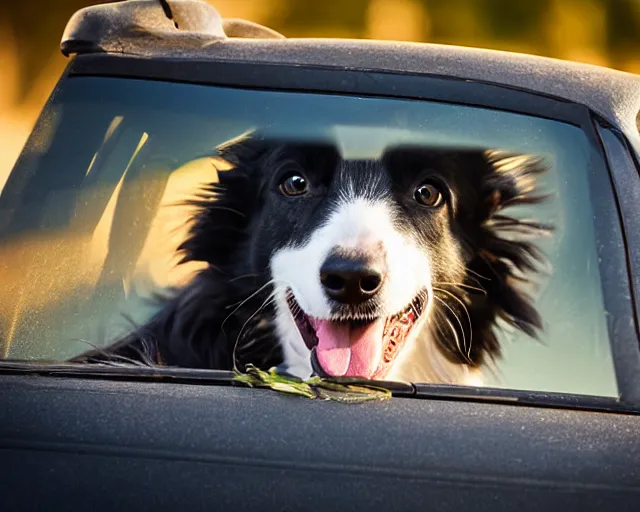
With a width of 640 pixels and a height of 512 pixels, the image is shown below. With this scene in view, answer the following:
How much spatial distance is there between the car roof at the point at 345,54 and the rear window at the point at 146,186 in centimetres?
8

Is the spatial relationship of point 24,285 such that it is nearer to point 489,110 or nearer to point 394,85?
point 394,85

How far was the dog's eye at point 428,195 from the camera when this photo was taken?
2.05 m

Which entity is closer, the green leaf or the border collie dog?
the green leaf

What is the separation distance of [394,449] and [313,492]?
0.50ft

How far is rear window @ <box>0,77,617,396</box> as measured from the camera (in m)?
1.89

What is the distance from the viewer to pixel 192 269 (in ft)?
7.27

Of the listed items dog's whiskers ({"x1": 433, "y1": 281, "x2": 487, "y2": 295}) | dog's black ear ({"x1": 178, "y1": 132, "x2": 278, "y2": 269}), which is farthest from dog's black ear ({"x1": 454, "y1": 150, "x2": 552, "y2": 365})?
dog's black ear ({"x1": 178, "y1": 132, "x2": 278, "y2": 269})

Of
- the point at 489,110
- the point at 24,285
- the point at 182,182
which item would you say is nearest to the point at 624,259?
the point at 489,110

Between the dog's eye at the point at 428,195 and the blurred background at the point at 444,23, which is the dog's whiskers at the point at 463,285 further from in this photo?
the blurred background at the point at 444,23

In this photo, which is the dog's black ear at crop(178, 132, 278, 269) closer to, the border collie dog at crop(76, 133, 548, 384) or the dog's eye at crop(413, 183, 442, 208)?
the border collie dog at crop(76, 133, 548, 384)

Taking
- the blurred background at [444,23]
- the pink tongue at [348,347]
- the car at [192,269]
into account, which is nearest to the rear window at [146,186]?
the car at [192,269]

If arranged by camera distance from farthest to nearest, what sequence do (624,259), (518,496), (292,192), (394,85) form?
(292,192), (394,85), (624,259), (518,496)

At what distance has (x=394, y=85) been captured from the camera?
77.5 inches

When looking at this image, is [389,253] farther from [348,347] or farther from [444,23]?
[444,23]
